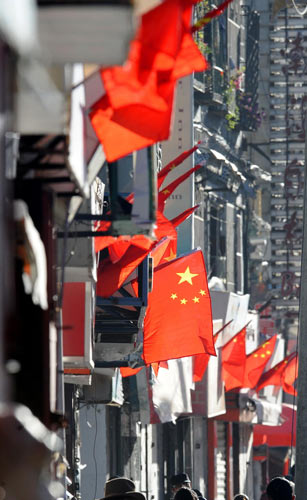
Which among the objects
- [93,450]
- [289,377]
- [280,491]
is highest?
[280,491]

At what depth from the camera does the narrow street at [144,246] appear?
27.7 feet

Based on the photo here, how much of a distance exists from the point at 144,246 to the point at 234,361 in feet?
67.6

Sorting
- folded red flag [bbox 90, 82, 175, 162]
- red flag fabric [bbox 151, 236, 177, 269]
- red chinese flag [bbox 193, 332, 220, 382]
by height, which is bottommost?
red chinese flag [bbox 193, 332, 220, 382]

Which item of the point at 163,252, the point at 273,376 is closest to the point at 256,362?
the point at 273,376

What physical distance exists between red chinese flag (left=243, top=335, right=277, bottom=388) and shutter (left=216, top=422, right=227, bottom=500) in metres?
3.58

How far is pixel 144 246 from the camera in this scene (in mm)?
14797

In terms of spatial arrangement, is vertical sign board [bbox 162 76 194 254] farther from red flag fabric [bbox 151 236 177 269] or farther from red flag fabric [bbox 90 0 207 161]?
red flag fabric [bbox 90 0 207 161]

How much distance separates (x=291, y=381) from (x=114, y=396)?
20.0 meters

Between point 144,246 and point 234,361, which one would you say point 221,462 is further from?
point 144,246

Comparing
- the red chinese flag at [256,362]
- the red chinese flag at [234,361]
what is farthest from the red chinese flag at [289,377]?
the red chinese flag at [234,361]

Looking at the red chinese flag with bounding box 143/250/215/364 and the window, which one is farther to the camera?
the window

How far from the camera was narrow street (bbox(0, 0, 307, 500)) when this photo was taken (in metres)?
8.45

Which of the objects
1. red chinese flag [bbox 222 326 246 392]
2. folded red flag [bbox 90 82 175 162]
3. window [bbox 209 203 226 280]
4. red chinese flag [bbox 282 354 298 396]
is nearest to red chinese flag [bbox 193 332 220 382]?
red chinese flag [bbox 222 326 246 392]

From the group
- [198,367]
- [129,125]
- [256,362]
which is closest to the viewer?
[129,125]
